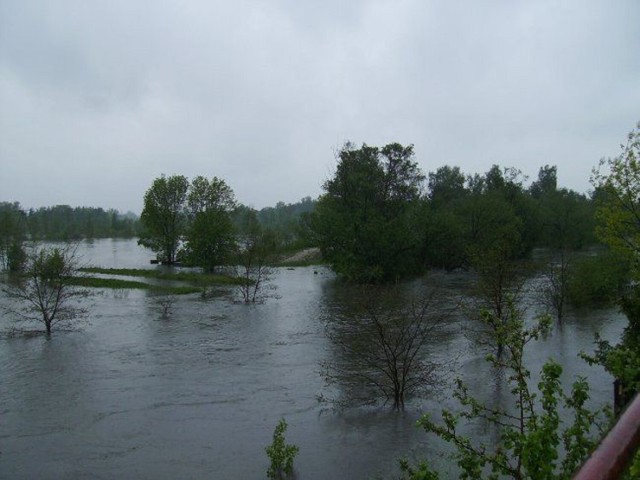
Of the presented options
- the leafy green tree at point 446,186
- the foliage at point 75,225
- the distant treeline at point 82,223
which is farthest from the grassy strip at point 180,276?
the foliage at point 75,225

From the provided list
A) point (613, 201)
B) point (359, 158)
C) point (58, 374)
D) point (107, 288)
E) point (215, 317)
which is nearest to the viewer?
point (58, 374)

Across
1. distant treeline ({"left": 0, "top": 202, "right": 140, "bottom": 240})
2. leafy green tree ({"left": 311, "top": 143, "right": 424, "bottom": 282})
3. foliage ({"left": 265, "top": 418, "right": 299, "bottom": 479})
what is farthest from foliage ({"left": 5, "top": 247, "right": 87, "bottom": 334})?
distant treeline ({"left": 0, "top": 202, "right": 140, "bottom": 240})

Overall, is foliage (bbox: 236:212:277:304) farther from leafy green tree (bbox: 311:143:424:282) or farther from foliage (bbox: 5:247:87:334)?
foliage (bbox: 5:247:87:334)

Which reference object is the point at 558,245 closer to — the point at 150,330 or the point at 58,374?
the point at 150,330

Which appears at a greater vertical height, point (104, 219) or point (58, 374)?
point (104, 219)

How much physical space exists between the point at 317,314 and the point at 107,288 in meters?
19.6

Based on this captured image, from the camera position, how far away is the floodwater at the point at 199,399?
1174cm

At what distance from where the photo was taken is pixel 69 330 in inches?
942

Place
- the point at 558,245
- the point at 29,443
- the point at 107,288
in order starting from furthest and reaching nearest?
the point at 558,245 < the point at 107,288 < the point at 29,443

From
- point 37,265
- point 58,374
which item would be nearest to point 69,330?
point 37,265

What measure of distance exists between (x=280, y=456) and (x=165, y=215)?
4874 cm

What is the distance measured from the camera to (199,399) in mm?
15305

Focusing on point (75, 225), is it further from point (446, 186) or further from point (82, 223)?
point (446, 186)

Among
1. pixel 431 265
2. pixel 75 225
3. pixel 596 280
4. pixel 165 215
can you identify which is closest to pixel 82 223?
pixel 75 225
